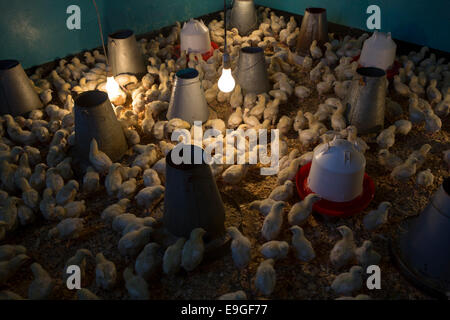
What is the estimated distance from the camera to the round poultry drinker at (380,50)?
4.38 meters

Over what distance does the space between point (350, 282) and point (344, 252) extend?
219 millimetres

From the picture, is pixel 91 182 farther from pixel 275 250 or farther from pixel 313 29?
pixel 313 29

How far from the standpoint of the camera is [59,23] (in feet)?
16.5

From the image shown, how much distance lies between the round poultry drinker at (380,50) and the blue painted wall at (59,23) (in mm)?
3588

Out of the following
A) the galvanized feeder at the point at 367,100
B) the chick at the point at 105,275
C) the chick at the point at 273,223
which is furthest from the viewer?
the galvanized feeder at the point at 367,100

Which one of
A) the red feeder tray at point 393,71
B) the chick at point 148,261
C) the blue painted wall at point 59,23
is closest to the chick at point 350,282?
the chick at point 148,261

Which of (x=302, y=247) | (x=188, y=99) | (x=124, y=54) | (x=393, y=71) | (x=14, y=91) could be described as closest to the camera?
(x=302, y=247)

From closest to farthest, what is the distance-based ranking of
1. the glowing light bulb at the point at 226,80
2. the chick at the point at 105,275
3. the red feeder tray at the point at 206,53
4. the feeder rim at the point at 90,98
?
the chick at the point at 105,275
the feeder rim at the point at 90,98
the glowing light bulb at the point at 226,80
the red feeder tray at the point at 206,53

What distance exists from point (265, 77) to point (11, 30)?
3.40 meters

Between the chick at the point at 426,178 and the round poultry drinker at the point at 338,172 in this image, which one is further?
the chick at the point at 426,178

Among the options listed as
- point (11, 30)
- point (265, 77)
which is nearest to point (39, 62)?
point (11, 30)

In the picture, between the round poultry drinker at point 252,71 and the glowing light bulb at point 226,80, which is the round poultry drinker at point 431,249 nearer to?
the glowing light bulb at point 226,80

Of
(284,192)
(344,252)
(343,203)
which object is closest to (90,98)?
(284,192)
